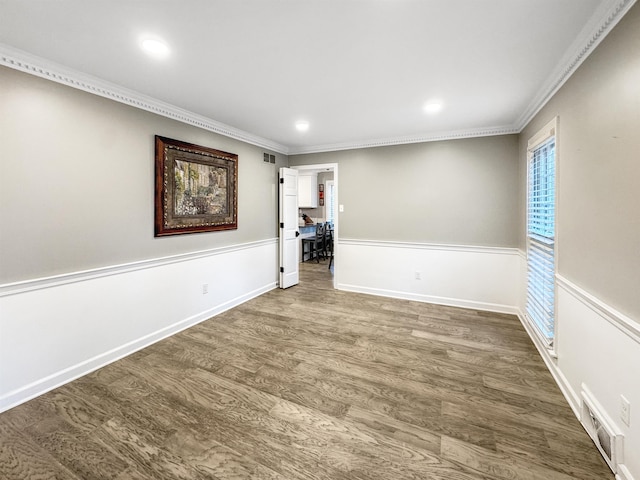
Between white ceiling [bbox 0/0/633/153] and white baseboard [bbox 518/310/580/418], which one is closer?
white ceiling [bbox 0/0/633/153]

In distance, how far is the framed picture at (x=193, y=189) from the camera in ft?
9.80

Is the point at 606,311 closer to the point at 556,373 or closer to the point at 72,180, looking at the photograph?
the point at 556,373

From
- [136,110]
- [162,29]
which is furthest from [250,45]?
[136,110]

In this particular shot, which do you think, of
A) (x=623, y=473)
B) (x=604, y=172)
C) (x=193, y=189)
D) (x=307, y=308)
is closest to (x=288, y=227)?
(x=307, y=308)

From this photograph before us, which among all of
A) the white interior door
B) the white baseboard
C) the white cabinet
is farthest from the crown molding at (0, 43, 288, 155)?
the white cabinet

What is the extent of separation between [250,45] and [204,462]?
102 inches

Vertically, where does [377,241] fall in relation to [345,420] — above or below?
above

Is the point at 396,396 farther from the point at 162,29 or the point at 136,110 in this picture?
the point at 136,110

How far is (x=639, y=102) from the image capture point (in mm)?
1328

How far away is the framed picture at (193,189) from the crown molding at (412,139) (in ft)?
4.95

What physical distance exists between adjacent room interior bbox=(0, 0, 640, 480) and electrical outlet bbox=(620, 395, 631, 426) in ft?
0.08

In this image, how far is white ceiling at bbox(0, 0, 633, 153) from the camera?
158cm

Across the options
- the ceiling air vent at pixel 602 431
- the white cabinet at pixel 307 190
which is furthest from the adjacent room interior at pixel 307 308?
the white cabinet at pixel 307 190

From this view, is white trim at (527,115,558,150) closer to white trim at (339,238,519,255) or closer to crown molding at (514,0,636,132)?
crown molding at (514,0,636,132)
